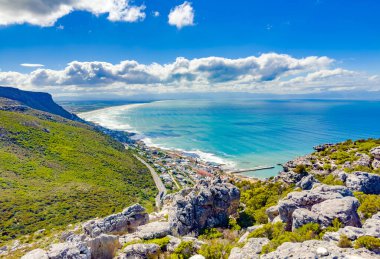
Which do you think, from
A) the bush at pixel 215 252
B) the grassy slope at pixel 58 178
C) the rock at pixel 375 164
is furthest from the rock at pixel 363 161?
the grassy slope at pixel 58 178

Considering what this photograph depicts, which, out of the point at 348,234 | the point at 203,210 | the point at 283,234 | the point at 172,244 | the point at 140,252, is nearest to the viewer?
the point at 348,234

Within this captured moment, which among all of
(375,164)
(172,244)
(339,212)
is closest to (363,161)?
(375,164)

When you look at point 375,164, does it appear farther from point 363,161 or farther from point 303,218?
point 303,218

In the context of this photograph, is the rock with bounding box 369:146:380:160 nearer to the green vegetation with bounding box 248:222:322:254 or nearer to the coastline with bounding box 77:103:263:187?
the green vegetation with bounding box 248:222:322:254

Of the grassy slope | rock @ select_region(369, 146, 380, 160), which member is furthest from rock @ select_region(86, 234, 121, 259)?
the grassy slope

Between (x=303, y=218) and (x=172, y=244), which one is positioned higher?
(x=303, y=218)

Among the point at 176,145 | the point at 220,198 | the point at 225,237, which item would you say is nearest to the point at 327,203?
the point at 225,237
